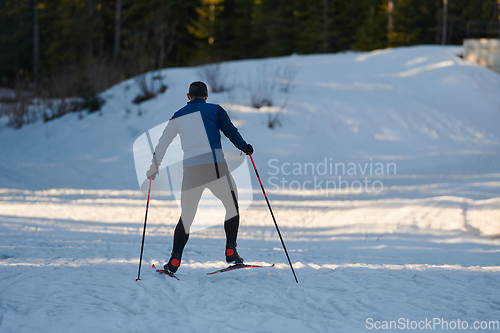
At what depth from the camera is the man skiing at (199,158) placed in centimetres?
379

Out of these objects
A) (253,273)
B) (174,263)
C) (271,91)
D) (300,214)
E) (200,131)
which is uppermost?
(271,91)

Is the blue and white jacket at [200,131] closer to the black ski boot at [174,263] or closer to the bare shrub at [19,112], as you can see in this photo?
the black ski boot at [174,263]

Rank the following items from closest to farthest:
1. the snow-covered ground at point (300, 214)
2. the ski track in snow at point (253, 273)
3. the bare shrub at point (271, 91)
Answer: the ski track in snow at point (253, 273)
the snow-covered ground at point (300, 214)
the bare shrub at point (271, 91)

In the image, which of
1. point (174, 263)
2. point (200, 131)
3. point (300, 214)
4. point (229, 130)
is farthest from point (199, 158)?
point (300, 214)

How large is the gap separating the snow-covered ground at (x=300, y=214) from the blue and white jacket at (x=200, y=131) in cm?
119

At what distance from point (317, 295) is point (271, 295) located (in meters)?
0.40

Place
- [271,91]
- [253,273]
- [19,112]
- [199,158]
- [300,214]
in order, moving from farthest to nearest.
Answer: [19,112] < [271,91] < [300,214] < [253,273] < [199,158]

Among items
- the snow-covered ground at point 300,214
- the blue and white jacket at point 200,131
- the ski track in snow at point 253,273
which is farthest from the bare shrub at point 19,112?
the blue and white jacket at point 200,131

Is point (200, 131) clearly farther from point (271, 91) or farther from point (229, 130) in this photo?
point (271, 91)

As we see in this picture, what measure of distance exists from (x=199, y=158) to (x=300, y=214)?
3.76 m

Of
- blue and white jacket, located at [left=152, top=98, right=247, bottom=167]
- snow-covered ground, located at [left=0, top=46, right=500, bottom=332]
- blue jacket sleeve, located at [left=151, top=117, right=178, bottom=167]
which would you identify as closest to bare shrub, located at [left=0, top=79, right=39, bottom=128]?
snow-covered ground, located at [left=0, top=46, right=500, bottom=332]

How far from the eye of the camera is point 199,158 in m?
3.79

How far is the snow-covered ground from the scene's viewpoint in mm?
3205

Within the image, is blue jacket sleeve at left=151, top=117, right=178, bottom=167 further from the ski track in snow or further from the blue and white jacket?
the ski track in snow
